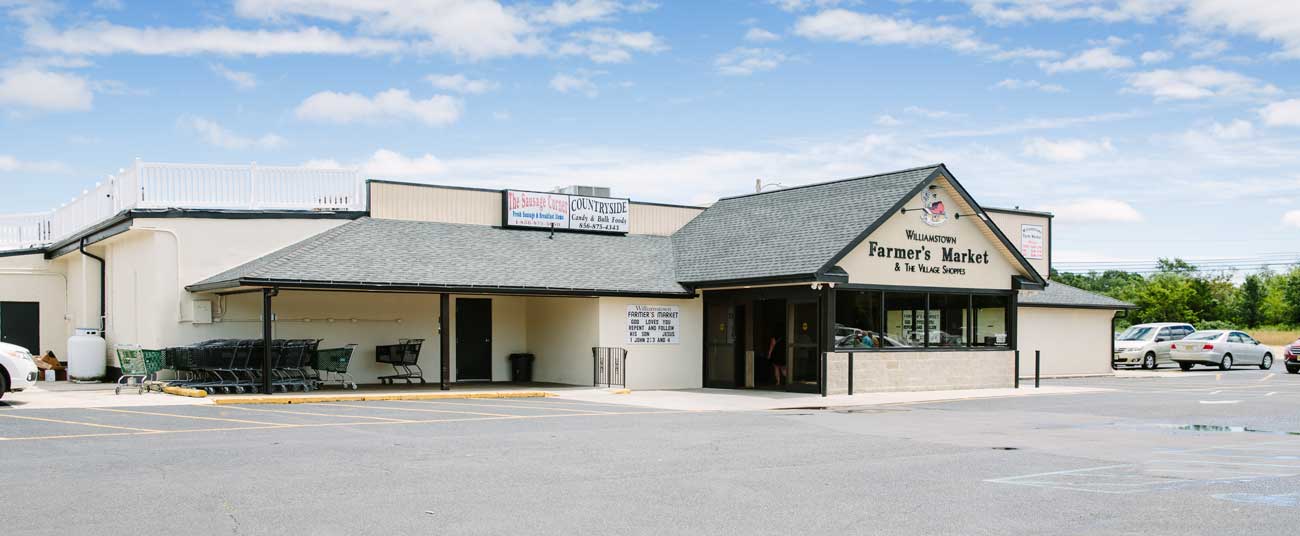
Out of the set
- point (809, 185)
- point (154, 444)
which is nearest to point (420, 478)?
point (154, 444)

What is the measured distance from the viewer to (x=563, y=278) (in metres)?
24.0

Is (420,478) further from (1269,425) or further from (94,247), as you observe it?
(94,247)

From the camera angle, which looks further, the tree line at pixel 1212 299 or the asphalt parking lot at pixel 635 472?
the tree line at pixel 1212 299

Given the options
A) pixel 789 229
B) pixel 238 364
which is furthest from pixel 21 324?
pixel 789 229

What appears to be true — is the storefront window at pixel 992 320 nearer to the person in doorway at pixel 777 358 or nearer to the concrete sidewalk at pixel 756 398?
the concrete sidewalk at pixel 756 398

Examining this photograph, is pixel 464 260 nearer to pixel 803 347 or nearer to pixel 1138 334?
pixel 803 347

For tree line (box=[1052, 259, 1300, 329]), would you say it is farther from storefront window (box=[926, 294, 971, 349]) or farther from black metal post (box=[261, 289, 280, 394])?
black metal post (box=[261, 289, 280, 394])

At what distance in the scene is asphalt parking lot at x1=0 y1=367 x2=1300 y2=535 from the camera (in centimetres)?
812

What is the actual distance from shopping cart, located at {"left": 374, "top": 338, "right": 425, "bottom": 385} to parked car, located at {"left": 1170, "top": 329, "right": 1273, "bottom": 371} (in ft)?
85.4

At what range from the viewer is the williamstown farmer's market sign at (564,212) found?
27016 mm

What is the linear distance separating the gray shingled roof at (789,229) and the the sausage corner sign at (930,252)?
1.70ft

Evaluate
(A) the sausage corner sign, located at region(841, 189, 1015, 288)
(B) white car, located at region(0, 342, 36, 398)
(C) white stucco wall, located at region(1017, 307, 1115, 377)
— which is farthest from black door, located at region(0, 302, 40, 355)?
(C) white stucco wall, located at region(1017, 307, 1115, 377)

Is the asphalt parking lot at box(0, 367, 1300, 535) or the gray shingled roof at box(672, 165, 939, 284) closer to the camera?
the asphalt parking lot at box(0, 367, 1300, 535)

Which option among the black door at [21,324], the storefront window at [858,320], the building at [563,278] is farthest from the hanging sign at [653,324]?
the black door at [21,324]
